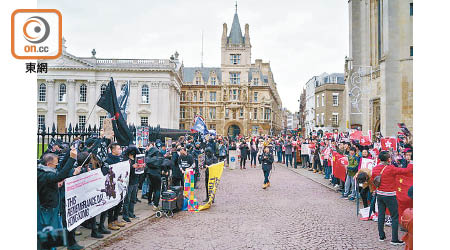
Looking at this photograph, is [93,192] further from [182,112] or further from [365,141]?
[182,112]

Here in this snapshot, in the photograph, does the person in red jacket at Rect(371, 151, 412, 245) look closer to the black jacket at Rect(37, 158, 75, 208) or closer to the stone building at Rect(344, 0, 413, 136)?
the black jacket at Rect(37, 158, 75, 208)

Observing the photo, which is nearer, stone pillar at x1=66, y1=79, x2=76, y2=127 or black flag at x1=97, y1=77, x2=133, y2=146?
black flag at x1=97, y1=77, x2=133, y2=146

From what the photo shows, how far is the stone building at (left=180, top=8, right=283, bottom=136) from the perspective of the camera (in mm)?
71062

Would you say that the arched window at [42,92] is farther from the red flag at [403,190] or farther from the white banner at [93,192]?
the red flag at [403,190]

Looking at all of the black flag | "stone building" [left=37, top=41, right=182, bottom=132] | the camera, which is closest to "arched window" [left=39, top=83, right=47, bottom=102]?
"stone building" [left=37, top=41, right=182, bottom=132]

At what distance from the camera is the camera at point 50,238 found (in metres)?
4.94

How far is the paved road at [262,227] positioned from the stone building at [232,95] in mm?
58950

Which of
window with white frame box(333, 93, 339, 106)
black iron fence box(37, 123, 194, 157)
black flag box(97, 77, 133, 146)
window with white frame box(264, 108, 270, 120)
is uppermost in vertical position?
window with white frame box(333, 93, 339, 106)

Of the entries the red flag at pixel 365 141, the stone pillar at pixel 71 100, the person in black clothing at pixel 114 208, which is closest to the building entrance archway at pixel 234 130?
the stone pillar at pixel 71 100

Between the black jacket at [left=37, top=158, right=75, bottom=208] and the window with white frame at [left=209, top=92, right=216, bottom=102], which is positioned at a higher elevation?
the window with white frame at [left=209, top=92, right=216, bottom=102]

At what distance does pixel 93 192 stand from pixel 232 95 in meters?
65.1

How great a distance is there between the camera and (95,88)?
51344mm

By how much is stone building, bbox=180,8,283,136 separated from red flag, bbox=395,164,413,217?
62154 millimetres

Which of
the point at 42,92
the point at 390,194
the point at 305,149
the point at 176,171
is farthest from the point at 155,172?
the point at 42,92
